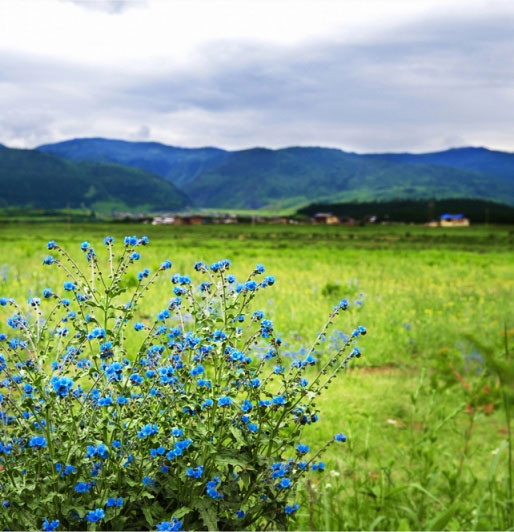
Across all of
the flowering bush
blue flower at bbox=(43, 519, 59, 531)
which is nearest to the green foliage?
the flowering bush

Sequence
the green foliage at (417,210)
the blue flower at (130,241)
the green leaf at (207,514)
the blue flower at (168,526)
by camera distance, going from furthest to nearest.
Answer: the green foliage at (417,210) → the blue flower at (130,241) → the green leaf at (207,514) → the blue flower at (168,526)

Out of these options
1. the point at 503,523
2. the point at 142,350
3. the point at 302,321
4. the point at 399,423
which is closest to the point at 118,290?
the point at 142,350

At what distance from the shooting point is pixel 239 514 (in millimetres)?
2562

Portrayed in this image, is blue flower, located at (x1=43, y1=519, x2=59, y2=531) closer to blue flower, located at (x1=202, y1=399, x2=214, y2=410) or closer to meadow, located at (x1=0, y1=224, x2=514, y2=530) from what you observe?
blue flower, located at (x1=202, y1=399, x2=214, y2=410)

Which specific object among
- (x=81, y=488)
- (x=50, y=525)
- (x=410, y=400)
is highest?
(x=81, y=488)

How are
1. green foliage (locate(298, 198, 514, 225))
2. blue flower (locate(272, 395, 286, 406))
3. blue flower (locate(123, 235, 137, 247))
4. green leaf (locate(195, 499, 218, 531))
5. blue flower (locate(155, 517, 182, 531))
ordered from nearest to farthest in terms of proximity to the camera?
blue flower (locate(155, 517, 182, 531)), green leaf (locate(195, 499, 218, 531)), blue flower (locate(272, 395, 286, 406)), blue flower (locate(123, 235, 137, 247)), green foliage (locate(298, 198, 514, 225))

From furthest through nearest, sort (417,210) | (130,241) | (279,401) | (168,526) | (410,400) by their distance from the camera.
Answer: (417,210)
(410,400)
(130,241)
(279,401)
(168,526)

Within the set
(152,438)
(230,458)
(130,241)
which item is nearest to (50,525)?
(152,438)

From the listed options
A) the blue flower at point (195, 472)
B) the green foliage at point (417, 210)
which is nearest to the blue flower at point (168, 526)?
the blue flower at point (195, 472)

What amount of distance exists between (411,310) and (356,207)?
18006 cm

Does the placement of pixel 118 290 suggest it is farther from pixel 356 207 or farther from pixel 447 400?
pixel 356 207

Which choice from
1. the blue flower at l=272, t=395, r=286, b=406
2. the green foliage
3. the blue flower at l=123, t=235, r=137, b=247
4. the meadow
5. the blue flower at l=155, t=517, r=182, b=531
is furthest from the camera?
the green foliage

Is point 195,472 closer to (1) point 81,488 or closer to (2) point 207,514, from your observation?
(2) point 207,514

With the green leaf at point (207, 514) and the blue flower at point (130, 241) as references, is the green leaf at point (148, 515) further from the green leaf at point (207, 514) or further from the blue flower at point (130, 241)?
the blue flower at point (130, 241)
